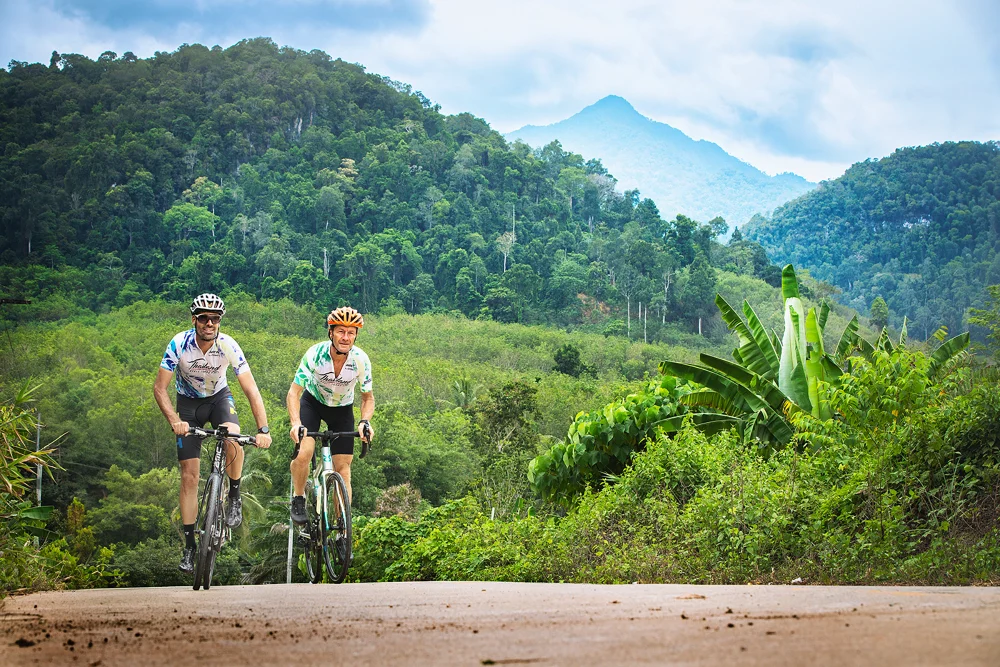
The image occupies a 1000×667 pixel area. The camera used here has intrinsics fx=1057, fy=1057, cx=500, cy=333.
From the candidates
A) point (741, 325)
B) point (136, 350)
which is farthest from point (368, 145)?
point (741, 325)

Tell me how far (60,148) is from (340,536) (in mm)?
123560

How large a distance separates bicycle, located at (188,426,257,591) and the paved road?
4.84 ft

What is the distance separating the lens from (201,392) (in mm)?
7430

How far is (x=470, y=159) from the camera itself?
13512 cm

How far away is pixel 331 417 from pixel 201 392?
1066 millimetres

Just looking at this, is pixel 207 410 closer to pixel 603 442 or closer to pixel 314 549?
pixel 314 549

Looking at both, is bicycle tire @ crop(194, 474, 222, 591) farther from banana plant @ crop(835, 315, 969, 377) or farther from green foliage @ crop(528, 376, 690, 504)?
banana plant @ crop(835, 315, 969, 377)

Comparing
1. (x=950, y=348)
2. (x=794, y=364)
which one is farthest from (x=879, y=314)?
(x=794, y=364)

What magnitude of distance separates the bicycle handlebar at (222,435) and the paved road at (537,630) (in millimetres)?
1694

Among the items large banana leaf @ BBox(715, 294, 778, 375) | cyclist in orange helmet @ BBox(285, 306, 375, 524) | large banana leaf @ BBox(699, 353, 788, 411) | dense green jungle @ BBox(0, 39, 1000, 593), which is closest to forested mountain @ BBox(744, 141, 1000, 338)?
dense green jungle @ BBox(0, 39, 1000, 593)

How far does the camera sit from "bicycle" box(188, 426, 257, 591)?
689 cm

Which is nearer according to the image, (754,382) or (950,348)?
(950,348)

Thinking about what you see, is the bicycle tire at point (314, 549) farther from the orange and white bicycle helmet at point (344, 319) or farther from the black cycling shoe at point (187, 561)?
the orange and white bicycle helmet at point (344, 319)

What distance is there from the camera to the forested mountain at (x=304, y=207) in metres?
108
